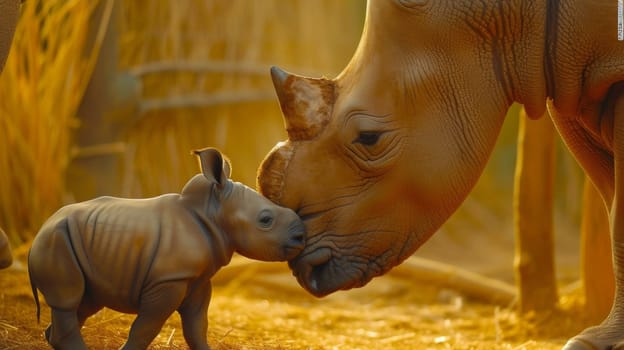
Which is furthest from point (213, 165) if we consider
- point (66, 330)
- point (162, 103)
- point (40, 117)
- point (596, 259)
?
point (162, 103)

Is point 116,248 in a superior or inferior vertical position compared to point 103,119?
inferior

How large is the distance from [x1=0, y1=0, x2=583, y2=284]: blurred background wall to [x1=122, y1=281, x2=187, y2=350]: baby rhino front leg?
3148 mm

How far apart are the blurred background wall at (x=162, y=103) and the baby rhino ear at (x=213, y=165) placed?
9.81 ft

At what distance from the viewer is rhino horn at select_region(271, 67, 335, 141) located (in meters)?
3.19

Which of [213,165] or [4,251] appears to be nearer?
[213,165]

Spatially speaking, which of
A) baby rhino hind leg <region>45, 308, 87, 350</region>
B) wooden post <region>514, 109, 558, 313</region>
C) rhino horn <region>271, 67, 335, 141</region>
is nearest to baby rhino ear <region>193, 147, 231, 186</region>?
rhino horn <region>271, 67, 335, 141</region>

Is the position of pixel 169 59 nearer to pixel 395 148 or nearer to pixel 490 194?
pixel 490 194

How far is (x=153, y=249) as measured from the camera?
2.88 metres

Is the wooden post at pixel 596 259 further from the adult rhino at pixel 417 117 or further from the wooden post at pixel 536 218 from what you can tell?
the adult rhino at pixel 417 117

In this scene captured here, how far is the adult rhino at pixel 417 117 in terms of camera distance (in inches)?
123

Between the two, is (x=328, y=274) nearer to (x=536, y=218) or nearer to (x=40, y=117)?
(x=536, y=218)

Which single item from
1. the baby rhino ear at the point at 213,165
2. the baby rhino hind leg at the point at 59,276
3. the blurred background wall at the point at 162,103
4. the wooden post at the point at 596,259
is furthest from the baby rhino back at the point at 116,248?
the blurred background wall at the point at 162,103

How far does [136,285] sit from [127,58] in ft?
15.7

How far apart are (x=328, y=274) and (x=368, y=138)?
0.43 metres
